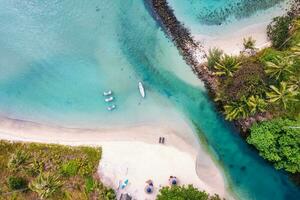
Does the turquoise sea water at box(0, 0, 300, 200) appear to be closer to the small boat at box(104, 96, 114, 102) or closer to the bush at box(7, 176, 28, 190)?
the small boat at box(104, 96, 114, 102)

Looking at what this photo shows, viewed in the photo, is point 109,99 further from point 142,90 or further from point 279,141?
point 279,141

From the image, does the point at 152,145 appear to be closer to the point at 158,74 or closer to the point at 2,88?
the point at 158,74

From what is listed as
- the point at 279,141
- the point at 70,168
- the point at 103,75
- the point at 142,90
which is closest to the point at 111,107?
the point at 103,75

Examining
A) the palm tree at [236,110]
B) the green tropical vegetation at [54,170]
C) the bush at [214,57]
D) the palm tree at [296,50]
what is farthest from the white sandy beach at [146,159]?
the palm tree at [296,50]

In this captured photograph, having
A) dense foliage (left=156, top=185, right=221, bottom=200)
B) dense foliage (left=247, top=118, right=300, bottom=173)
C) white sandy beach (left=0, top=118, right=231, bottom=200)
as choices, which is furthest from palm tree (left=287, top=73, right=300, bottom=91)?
dense foliage (left=156, top=185, right=221, bottom=200)

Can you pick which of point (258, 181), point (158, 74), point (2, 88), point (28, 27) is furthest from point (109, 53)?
point (258, 181)
